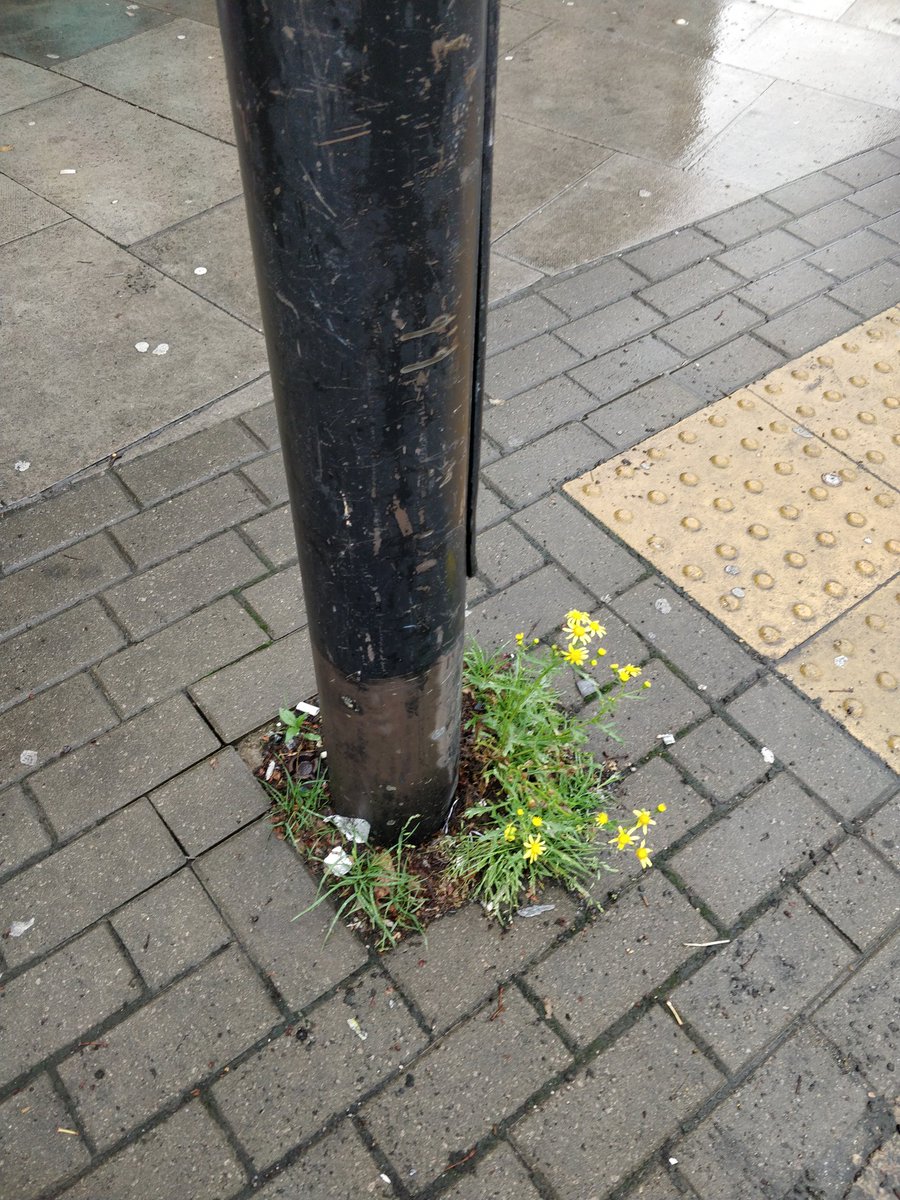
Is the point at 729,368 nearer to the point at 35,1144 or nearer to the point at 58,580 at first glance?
the point at 58,580

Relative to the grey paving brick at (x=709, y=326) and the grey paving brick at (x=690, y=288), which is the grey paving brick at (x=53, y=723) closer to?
the grey paving brick at (x=709, y=326)

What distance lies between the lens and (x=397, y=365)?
1.34m

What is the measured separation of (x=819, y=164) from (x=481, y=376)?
13.6ft

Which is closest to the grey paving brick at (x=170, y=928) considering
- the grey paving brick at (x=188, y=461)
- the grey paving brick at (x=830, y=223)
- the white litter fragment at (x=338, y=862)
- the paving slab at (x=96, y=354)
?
the white litter fragment at (x=338, y=862)

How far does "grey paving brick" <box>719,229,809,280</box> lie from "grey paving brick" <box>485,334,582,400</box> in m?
1.01

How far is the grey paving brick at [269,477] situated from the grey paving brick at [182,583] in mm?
224

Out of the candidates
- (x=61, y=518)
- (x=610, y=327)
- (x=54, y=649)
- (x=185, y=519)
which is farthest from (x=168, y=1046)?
Answer: (x=610, y=327)

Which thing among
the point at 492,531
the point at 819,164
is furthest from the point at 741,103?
the point at 492,531

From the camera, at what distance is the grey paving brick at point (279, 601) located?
2.83 meters

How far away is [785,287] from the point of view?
404 cm

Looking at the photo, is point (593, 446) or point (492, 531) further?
point (593, 446)

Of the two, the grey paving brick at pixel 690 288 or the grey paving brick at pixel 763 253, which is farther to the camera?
the grey paving brick at pixel 763 253

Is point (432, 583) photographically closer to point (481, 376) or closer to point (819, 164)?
point (481, 376)

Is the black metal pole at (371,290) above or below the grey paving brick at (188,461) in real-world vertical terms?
above
